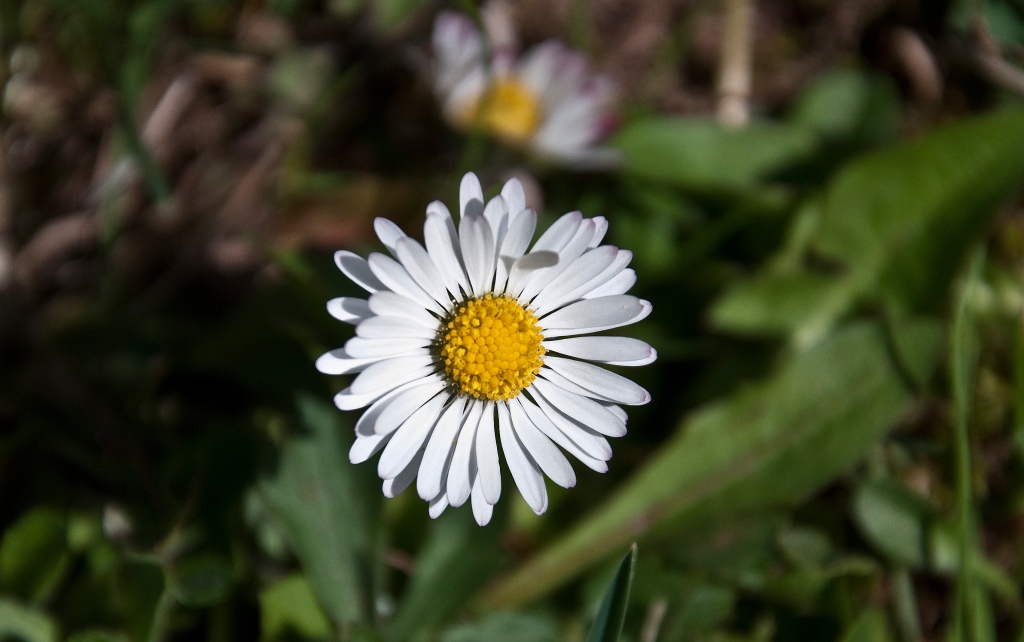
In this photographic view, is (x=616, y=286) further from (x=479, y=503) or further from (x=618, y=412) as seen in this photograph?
(x=479, y=503)

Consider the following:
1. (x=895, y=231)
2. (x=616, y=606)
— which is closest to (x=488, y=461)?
(x=616, y=606)

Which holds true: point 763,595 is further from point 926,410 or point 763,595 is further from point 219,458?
point 219,458

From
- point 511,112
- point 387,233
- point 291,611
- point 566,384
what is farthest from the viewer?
point 511,112

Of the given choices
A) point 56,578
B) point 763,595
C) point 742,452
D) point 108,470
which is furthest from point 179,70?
point 763,595

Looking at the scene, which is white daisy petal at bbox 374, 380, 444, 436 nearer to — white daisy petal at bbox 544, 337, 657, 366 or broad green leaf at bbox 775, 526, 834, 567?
white daisy petal at bbox 544, 337, 657, 366

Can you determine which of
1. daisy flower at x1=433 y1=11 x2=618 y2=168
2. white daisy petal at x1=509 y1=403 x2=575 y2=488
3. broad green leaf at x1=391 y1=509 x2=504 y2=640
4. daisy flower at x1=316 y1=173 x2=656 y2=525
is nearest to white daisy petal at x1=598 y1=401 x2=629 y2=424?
daisy flower at x1=316 y1=173 x2=656 y2=525

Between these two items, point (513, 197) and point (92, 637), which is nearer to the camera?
point (513, 197)
